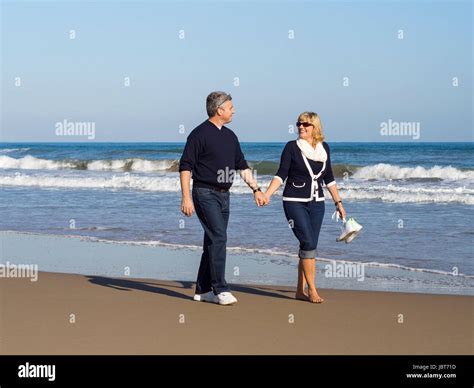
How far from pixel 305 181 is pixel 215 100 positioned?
1.10 meters

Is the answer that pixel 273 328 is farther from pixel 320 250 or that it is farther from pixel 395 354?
pixel 320 250

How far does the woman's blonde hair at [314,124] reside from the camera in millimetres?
7293

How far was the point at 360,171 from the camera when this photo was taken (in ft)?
113

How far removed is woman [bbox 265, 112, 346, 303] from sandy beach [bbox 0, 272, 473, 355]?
471mm

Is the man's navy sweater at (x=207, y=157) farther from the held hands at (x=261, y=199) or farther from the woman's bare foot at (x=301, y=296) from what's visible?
the woman's bare foot at (x=301, y=296)

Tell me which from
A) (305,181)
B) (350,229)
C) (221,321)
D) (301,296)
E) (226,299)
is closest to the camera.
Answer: (221,321)

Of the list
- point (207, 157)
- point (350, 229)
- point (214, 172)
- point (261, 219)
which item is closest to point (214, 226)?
point (214, 172)

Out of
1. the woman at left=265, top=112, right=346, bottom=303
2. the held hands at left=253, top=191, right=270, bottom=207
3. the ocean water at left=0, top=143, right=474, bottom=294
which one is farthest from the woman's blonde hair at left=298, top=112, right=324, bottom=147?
the ocean water at left=0, top=143, right=474, bottom=294

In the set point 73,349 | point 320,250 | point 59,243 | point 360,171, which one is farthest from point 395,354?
point 360,171

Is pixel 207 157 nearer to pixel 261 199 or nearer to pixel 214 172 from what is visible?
pixel 214 172

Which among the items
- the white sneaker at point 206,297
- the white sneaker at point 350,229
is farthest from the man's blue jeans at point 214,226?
the white sneaker at point 350,229

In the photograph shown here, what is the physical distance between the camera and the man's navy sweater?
704 cm

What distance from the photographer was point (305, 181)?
7285 mm
